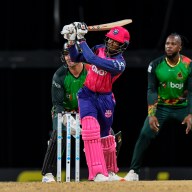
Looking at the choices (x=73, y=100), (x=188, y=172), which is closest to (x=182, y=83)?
(x=73, y=100)

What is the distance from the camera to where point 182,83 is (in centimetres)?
985

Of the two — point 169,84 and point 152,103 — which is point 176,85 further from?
point 152,103

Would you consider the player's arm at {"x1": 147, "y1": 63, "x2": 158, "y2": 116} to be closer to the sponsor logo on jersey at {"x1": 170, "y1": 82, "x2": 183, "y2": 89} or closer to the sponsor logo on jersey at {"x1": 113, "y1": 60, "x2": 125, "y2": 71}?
the sponsor logo on jersey at {"x1": 170, "y1": 82, "x2": 183, "y2": 89}

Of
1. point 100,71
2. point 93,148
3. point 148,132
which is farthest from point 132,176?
point 100,71

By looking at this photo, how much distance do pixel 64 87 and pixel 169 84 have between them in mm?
1078

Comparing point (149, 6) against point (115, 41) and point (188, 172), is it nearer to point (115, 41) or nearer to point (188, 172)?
point (188, 172)

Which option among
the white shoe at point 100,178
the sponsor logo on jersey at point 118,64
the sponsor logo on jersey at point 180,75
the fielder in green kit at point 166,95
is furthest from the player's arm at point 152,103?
the white shoe at point 100,178

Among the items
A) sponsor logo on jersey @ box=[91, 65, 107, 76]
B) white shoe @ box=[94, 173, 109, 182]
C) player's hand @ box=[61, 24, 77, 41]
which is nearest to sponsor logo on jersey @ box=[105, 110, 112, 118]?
sponsor logo on jersey @ box=[91, 65, 107, 76]

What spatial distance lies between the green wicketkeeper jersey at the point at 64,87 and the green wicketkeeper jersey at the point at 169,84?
72 centimetres

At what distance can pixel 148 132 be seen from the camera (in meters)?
9.87

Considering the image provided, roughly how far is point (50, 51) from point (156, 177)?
1964 mm

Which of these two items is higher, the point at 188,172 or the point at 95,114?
the point at 95,114

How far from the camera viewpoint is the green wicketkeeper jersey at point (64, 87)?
32.2 feet

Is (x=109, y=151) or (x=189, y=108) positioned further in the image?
(x=189, y=108)
